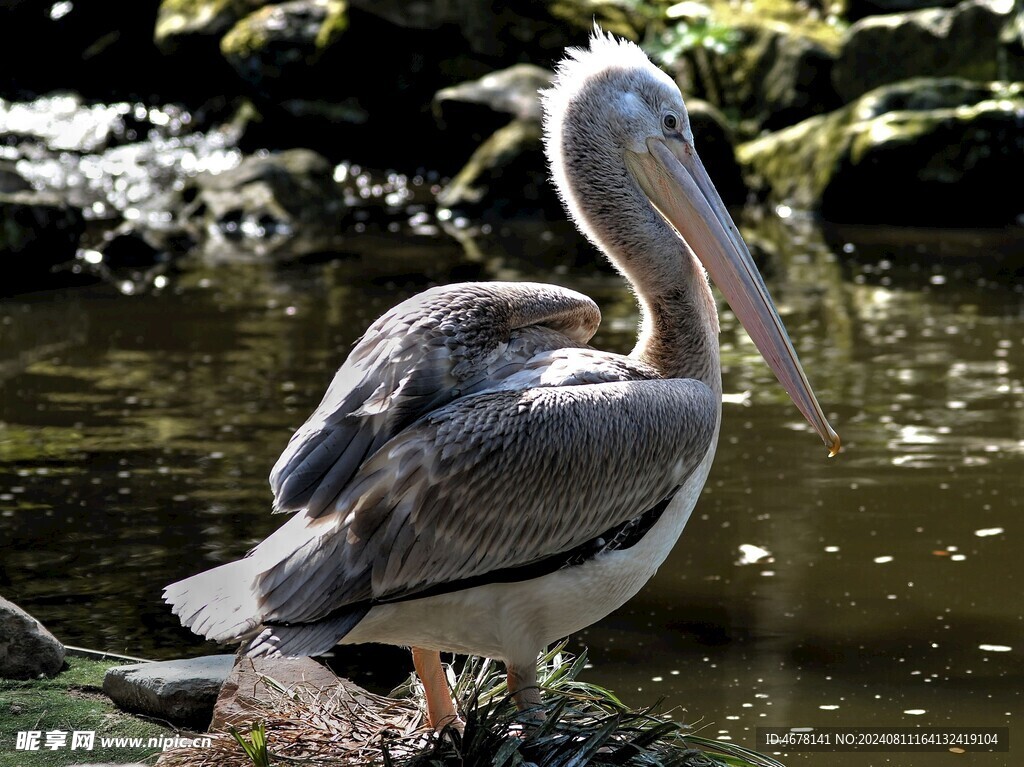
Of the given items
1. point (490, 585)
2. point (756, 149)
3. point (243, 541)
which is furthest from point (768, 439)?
point (756, 149)

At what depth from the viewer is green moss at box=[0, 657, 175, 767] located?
387 cm

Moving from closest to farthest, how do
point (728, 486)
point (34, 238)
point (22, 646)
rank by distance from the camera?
point (22, 646), point (728, 486), point (34, 238)

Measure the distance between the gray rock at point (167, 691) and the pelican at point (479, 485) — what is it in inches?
30.1

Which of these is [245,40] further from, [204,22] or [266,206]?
[266,206]

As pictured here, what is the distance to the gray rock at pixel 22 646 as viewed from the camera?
4324 millimetres

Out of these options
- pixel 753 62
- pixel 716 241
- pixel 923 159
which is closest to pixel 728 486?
pixel 716 241

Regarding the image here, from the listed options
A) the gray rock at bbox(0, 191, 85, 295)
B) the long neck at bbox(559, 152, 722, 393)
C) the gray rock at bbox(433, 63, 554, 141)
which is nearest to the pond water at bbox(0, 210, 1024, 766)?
the gray rock at bbox(0, 191, 85, 295)

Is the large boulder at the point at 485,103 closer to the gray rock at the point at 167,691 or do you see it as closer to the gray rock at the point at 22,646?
the gray rock at the point at 22,646

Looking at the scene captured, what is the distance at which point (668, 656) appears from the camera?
5008 mm

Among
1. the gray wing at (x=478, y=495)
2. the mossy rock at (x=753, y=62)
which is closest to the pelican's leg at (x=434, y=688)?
the gray wing at (x=478, y=495)

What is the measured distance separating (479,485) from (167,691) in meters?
1.34

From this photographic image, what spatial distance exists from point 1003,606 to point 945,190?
9.81 m

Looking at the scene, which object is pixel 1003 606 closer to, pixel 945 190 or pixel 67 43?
pixel 945 190

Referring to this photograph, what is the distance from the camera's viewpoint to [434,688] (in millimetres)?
3814
